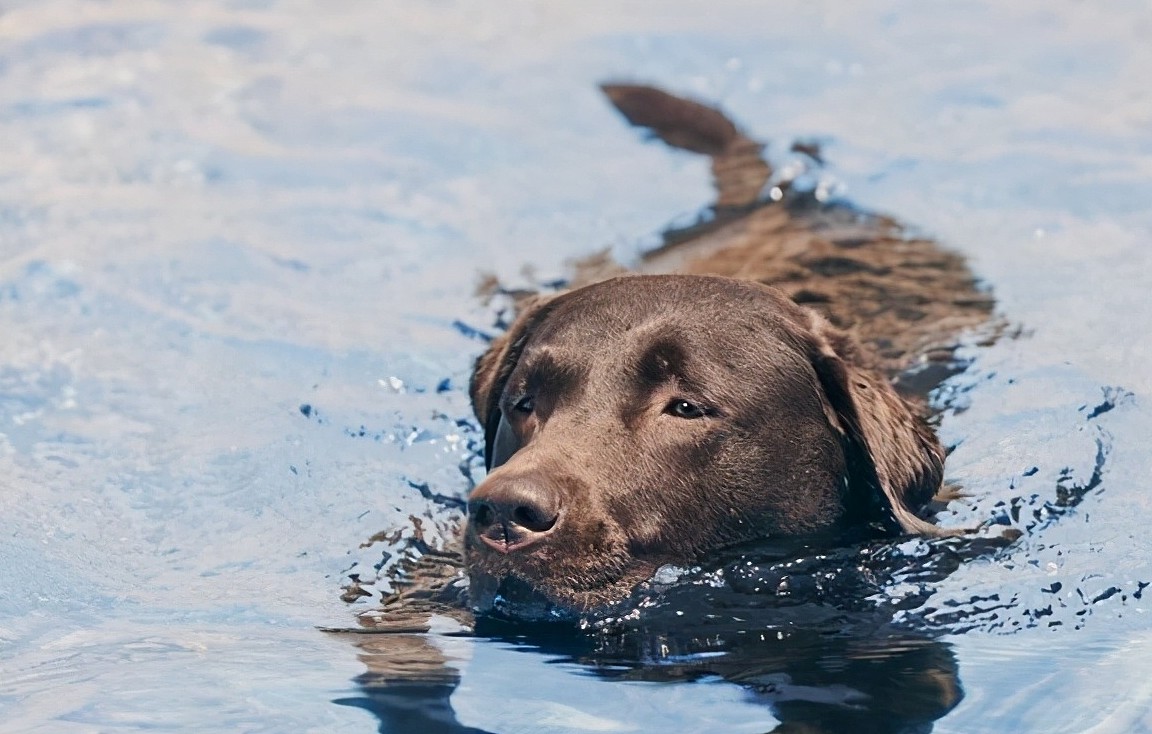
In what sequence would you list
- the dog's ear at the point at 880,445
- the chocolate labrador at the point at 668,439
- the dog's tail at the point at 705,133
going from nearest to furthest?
the chocolate labrador at the point at 668,439
the dog's ear at the point at 880,445
the dog's tail at the point at 705,133

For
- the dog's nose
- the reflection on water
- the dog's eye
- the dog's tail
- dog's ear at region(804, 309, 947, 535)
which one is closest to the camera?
the reflection on water

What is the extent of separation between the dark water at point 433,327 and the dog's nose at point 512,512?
306 mm

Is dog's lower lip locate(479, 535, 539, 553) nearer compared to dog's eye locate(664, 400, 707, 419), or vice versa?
dog's lower lip locate(479, 535, 539, 553)

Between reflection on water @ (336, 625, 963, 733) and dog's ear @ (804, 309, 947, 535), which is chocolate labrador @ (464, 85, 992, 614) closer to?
dog's ear @ (804, 309, 947, 535)

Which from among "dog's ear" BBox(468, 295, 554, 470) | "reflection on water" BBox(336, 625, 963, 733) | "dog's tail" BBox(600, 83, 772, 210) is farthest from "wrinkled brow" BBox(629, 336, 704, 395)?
"dog's tail" BBox(600, 83, 772, 210)

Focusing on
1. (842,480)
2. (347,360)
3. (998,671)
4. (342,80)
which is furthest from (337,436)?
(342,80)

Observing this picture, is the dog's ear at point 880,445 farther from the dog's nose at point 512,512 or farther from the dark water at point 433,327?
the dog's nose at point 512,512

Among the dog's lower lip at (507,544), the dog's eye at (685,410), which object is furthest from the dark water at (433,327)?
the dog's eye at (685,410)

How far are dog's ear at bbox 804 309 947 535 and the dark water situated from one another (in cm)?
22

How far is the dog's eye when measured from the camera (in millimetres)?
3869

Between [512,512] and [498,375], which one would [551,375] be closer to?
→ [498,375]

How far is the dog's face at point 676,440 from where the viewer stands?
346 centimetres

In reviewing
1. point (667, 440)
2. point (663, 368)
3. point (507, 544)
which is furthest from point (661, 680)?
point (663, 368)

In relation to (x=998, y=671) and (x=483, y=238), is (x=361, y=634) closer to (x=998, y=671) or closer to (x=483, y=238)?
(x=998, y=671)
